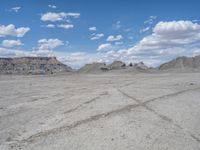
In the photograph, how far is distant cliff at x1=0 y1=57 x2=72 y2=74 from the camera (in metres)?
104

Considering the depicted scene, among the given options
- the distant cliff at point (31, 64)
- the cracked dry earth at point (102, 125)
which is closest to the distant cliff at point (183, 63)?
the distant cliff at point (31, 64)

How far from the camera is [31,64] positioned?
115875 millimetres

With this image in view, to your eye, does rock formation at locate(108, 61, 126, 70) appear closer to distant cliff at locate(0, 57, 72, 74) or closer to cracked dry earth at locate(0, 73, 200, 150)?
distant cliff at locate(0, 57, 72, 74)

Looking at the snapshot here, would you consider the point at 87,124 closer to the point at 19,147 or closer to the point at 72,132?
the point at 72,132

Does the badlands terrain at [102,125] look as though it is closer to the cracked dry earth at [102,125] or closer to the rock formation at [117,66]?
the cracked dry earth at [102,125]

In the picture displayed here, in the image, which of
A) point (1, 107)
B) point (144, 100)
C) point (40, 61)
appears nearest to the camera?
point (1, 107)

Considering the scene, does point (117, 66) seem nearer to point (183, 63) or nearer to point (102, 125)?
point (183, 63)

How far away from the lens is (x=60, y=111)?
12.4m

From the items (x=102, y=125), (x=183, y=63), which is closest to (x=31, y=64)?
(x=183, y=63)

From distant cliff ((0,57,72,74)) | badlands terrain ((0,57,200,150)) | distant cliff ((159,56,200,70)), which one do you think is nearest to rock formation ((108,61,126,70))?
distant cliff ((159,56,200,70))

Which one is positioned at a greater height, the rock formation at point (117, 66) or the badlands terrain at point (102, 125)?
the rock formation at point (117, 66)

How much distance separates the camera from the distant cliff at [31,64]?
103588mm

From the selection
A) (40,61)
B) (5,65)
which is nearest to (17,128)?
(5,65)

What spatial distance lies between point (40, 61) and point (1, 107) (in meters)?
112
